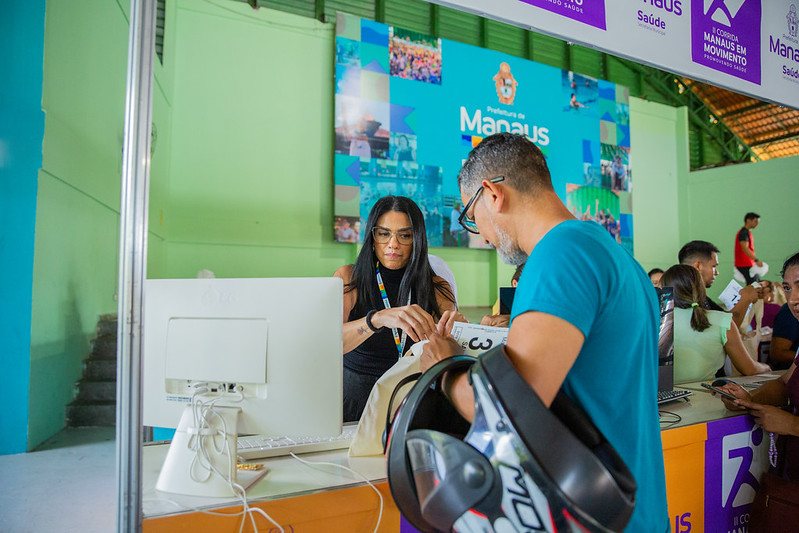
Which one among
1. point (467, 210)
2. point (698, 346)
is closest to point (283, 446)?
point (467, 210)

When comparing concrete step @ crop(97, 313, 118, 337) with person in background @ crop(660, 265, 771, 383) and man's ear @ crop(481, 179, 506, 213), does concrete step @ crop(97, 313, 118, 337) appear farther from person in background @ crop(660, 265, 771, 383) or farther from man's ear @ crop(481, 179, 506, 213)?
man's ear @ crop(481, 179, 506, 213)

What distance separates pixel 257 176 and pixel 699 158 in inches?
374

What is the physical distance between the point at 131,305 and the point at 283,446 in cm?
66

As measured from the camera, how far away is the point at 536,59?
8477 millimetres

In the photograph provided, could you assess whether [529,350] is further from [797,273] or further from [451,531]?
[797,273]

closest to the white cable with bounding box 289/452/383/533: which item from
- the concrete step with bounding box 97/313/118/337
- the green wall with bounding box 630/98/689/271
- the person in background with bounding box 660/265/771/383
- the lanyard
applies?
the lanyard

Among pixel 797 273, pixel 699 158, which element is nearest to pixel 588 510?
pixel 797 273

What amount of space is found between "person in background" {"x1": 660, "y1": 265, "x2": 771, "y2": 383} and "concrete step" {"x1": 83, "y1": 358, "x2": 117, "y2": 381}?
4.50 m

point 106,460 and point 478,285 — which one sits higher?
point 478,285

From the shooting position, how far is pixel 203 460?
120 centimetres

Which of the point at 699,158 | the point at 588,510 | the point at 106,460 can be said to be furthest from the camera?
the point at 699,158

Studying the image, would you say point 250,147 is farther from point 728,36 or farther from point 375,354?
point 728,36

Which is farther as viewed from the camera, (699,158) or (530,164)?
(699,158)

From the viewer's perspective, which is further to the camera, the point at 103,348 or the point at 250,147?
the point at 250,147
